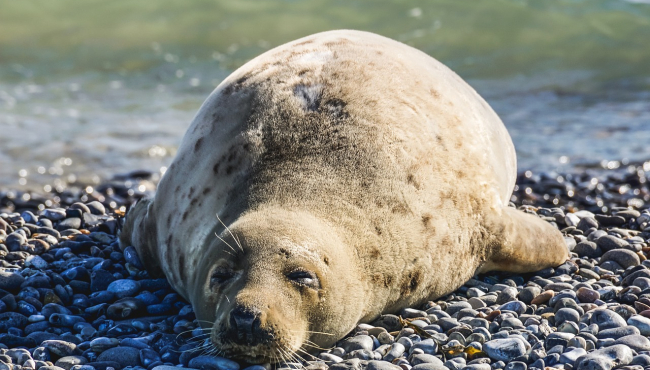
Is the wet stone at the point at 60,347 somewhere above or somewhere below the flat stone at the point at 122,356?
above

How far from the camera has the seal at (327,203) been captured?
3734mm

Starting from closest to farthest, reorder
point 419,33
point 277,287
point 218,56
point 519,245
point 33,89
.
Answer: point 277,287, point 519,245, point 33,89, point 218,56, point 419,33

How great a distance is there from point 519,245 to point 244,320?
2.11 m

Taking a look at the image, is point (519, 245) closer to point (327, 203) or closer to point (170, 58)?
point (327, 203)

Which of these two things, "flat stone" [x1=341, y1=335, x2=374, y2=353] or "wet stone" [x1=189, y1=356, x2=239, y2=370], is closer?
"wet stone" [x1=189, y1=356, x2=239, y2=370]

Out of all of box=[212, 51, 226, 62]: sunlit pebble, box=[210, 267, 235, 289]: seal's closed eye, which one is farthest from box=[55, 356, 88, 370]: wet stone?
box=[212, 51, 226, 62]: sunlit pebble

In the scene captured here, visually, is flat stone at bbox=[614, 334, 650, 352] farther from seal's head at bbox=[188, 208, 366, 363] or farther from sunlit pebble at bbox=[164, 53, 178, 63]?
sunlit pebble at bbox=[164, 53, 178, 63]

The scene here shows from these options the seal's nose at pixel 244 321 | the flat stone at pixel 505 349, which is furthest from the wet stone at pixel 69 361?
the flat stone at pixel 505 349

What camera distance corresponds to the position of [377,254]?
Result: 413cm

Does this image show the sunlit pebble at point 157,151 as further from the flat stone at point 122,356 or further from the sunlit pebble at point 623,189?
the flat stone at point 122,356

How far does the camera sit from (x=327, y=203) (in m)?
4.12

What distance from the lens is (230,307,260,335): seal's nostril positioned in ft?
11.4

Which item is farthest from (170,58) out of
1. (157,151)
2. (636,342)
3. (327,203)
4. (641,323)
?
(636,342)

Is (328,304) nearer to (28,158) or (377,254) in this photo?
(377,254)
